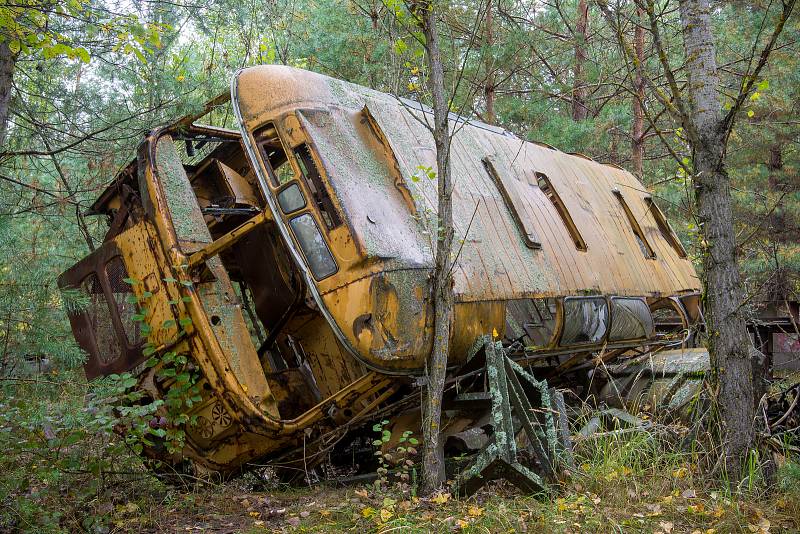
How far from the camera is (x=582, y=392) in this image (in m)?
7.95

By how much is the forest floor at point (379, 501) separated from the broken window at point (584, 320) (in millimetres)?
1005

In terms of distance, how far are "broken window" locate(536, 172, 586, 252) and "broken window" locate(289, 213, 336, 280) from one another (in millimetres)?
2953

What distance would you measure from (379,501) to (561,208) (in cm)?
380

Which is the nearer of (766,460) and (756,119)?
(766,460)

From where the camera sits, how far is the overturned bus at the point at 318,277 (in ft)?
16.5

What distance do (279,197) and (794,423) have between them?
4.64 metres

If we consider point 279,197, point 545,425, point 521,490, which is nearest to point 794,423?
point 545,425

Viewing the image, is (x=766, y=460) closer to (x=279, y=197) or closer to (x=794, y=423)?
(x=794, y=423)

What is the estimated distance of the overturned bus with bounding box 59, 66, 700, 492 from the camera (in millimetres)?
5016

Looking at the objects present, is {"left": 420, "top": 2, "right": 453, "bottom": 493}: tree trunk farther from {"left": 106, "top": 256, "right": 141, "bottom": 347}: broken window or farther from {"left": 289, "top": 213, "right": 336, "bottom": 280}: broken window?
{"left": 106, "top": 256, "right": 141, "bottom": 347}: broken window

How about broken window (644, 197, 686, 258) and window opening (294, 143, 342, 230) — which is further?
broken window (644, 197, 686, 258)

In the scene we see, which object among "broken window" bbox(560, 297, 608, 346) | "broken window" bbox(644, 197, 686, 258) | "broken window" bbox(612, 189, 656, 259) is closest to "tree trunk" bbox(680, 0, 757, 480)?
"broken window" bbox(560, 297, 608, 346)

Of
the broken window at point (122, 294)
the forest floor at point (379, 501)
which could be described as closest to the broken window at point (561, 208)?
the forest floor at point (379, 501)

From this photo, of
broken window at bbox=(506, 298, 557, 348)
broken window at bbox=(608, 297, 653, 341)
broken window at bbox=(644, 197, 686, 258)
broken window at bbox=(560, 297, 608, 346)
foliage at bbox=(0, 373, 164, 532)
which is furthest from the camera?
broken window at bbox=(644, 197, 686, 258)
